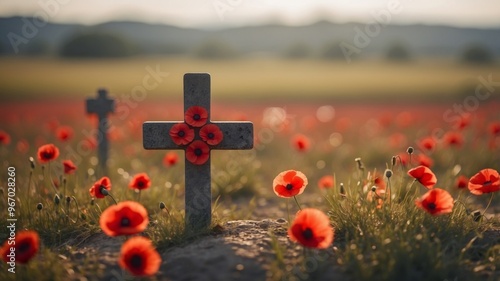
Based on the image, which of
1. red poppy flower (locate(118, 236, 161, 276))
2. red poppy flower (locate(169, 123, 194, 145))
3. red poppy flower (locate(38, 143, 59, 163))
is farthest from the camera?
red poppy flower (locate(38, 143, 59, 163))

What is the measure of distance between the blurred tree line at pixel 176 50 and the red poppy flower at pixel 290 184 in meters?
32.5

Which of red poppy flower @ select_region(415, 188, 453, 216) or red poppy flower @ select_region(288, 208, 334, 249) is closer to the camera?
red poppy flower @ select_region(288, 208, 334, 249)

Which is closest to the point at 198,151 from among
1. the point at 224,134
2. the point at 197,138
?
the point at 197,138

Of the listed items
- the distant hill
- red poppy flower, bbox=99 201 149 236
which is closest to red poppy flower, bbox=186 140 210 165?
red poppy flower, bbox=99 201 149 236

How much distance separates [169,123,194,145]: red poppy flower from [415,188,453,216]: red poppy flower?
165cm

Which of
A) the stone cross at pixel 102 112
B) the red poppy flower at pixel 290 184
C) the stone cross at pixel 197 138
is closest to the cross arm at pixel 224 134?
the stone cross at pixel 197 138

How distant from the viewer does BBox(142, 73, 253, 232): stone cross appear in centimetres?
364

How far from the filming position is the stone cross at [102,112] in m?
6.53

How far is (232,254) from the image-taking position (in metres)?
3.10

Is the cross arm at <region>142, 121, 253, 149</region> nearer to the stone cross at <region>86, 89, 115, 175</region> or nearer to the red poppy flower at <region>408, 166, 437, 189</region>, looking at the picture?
the red poppy flower at <region>408, 166, 437, 189</region>

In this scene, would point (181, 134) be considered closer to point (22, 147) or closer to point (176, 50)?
point (22, 147)

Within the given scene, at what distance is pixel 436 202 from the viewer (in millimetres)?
3020

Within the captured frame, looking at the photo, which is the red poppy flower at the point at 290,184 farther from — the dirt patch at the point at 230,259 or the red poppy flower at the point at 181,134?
the red poppy flower at the point at 181,134

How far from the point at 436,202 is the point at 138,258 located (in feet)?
5.90
